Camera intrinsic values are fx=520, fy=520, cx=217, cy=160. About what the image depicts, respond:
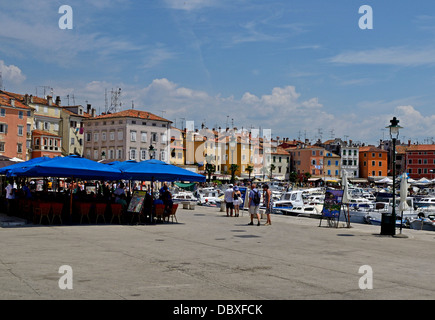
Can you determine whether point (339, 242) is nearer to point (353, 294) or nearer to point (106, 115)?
point (353, 294)

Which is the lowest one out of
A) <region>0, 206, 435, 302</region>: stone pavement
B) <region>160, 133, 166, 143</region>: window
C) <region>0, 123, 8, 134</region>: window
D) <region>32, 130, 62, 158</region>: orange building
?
<region>0, 206, 435, 302</region>: stone pavement

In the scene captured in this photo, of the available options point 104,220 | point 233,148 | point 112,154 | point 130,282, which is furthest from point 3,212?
point 233,148

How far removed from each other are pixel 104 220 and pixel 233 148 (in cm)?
10725

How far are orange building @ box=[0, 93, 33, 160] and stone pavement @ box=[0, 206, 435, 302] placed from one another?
6825cm

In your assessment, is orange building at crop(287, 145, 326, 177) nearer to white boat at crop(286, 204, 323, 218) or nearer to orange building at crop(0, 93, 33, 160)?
orange building at crop(0, 93, 33, 160)

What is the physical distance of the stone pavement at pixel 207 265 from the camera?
8.81 m

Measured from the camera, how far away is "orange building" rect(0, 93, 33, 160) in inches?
3241

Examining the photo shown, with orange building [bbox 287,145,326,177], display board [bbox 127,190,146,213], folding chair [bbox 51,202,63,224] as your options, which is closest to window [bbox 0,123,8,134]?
folding chair [bbox 51,202,63,224]

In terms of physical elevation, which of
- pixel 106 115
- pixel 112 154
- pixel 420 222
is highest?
pixel 106 115

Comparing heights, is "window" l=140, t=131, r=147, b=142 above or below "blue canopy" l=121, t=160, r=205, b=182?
above

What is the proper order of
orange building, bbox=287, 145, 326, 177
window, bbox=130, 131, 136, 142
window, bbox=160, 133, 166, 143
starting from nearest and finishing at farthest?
window, bbox=130, 131, 136, 142 → window, bbox=160, 133, 166, 143 → orange building, bbox=287, 145, 326, 177

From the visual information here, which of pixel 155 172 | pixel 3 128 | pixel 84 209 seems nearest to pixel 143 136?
pixel 3 128
